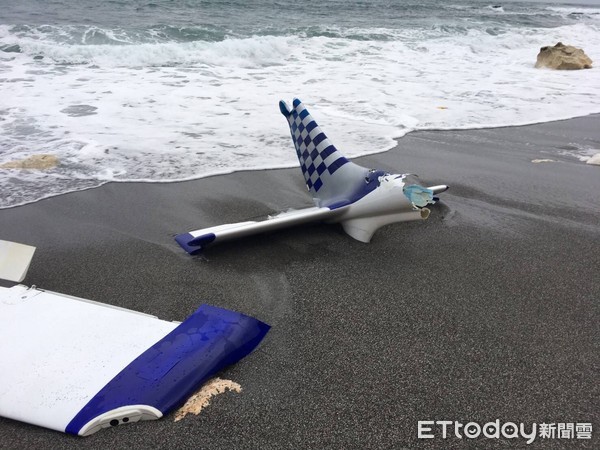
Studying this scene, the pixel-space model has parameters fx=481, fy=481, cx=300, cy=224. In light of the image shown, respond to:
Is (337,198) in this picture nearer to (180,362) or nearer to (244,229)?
(244,229)

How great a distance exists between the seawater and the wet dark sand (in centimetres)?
131

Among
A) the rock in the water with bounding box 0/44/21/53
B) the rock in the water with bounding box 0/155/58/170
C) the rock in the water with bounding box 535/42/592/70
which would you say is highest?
the rock in the water with bounding box 535/42/592/70

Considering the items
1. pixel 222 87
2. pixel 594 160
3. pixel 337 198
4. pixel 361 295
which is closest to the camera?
pixel 361 295

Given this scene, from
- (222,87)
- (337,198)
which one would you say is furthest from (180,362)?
(222,87)

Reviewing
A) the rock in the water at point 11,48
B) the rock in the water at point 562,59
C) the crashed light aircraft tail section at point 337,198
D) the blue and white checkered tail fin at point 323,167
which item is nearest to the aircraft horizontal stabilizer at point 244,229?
the crashed light aircraft tail section at point 337,198

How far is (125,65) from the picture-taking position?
579 inches

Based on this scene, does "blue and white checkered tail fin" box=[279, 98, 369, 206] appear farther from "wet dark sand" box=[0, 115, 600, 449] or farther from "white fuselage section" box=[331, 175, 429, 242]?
"wet dark sand" box=[0, 115, 600, 449]

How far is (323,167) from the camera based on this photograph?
5.18 m

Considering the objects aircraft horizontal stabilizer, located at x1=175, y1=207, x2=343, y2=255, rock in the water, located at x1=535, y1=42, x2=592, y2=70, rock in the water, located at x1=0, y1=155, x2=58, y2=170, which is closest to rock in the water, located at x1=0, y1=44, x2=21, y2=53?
rock in the water, located at x1=0, y1=155, x2=58, y2=170

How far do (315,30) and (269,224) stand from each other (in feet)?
68.2

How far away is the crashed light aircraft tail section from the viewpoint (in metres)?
4.30

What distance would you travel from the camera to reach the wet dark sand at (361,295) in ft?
8.96

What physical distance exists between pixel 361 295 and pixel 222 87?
952cm

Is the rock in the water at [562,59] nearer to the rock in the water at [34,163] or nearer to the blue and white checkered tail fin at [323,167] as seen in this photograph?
the blue and white checkered tail fin at [323,167]
